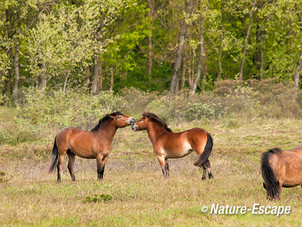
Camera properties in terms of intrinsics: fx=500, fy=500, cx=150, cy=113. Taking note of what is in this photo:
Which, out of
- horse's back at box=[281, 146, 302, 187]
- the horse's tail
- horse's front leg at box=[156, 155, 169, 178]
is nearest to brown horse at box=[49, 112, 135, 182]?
horse's front leg at box=[156, 155, 169, 178]

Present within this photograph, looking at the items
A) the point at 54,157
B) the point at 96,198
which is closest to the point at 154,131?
the point at 54,157

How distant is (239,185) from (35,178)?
5872mm

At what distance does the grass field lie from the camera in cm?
848

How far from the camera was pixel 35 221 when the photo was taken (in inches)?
323

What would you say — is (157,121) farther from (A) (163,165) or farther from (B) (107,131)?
(B) (107,131)

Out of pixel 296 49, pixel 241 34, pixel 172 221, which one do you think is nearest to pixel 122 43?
pixel 241 34

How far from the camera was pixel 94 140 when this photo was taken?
1398 cm

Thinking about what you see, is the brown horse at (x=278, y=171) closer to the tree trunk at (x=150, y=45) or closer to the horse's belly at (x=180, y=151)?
the horse's belly at (x=180, y=151)

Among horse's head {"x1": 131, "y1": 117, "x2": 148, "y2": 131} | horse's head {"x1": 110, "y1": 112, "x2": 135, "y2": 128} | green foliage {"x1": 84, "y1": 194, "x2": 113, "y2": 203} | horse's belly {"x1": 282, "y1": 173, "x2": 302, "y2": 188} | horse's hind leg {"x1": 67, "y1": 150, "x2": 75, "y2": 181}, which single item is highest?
horse's head {"x1": 110, "y1": 112, "x2": 135, "y2": 128}

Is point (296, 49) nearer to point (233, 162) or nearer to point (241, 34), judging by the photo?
point (241, 34)

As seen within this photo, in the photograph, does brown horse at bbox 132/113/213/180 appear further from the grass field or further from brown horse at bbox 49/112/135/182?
brown horse at bbox 49/112/135/182

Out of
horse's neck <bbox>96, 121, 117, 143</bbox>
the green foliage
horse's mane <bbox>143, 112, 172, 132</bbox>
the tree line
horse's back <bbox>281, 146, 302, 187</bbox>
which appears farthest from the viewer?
the tree line

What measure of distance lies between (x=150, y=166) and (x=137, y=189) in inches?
199

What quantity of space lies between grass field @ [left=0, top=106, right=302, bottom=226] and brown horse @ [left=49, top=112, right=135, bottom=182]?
66 cm
